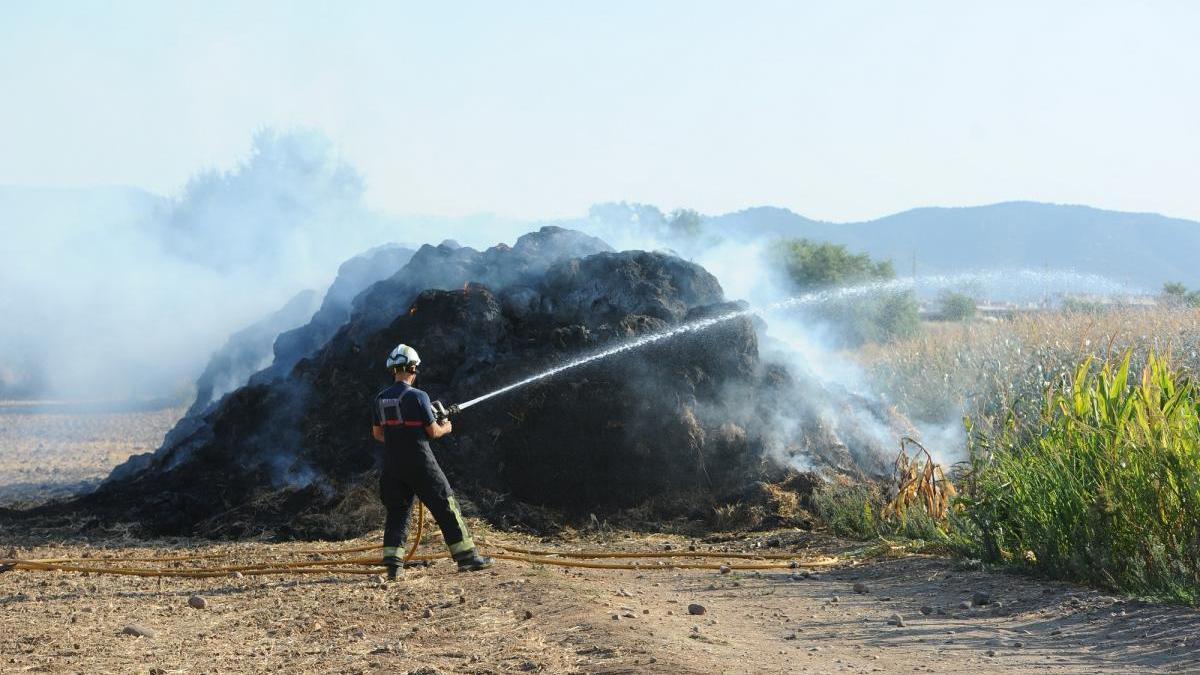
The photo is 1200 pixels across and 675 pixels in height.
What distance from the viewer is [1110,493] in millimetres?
8000

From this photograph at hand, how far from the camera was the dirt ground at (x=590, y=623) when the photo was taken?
21.2 ft

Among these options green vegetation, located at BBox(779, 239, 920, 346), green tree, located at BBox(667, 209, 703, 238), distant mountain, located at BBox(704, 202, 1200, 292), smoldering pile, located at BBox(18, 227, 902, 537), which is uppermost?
distant mountain, located at BBox(704, 202, 1200, 292)

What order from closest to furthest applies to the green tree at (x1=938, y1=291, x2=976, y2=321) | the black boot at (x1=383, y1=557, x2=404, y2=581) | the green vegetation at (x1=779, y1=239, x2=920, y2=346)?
the black boot at (x1=383, y1=557, x2=404, y2=581) → the green vegetation at (x1=779, y1=239, x2=920, y2=346) → the green tree at (x1=938, y1=291, x2=976, y2=321)

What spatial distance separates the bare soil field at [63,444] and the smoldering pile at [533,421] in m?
3.59

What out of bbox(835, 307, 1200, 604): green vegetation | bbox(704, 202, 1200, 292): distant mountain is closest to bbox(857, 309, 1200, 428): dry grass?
bbox(835, 307, 1200, 604): green vegetation

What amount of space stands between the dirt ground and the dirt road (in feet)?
0.06

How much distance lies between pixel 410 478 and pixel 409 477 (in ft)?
0.04

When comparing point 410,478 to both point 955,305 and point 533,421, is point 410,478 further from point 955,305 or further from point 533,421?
point 955,305

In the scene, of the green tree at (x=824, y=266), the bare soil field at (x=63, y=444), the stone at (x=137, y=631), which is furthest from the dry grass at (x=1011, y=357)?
the green tree at (x=824, y=266)

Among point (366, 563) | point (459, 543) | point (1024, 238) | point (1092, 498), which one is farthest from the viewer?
point (1024, 238)

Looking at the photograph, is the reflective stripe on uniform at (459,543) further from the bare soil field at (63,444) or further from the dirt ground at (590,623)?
the bare soil field at (63,444)

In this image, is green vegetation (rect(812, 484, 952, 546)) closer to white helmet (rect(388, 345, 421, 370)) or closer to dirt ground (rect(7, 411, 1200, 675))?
dirt ground (rect(7, 411, 1200, 675))

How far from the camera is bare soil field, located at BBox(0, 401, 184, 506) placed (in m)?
18.9

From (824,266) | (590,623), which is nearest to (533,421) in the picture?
(590,623)
